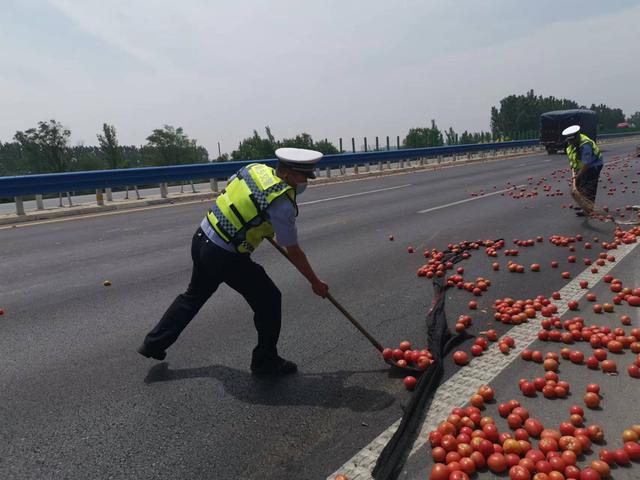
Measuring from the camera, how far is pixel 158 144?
165 ft

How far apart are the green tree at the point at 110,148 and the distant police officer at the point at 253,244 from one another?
42.2 metres

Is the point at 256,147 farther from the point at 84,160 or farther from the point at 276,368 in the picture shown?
the point at 276,368

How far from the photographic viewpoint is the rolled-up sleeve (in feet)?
11.3

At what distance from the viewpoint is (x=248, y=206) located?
143 inches

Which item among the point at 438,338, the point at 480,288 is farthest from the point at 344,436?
the point at 480,288

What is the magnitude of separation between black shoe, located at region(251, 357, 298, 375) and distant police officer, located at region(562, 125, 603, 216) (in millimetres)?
8803

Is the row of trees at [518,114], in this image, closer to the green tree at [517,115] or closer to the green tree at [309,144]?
the green tree at [517,115]

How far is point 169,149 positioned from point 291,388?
167 feet

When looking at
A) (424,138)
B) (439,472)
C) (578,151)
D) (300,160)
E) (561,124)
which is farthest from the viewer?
(424,138)

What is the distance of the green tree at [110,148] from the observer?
4272cm

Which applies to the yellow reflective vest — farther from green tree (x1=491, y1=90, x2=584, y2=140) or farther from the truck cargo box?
green tree (x1=491, y1=90, x2=584, y2=140)

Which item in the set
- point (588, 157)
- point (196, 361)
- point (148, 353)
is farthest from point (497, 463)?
point (588, 157)

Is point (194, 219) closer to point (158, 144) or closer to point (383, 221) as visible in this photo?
point (383, 221)

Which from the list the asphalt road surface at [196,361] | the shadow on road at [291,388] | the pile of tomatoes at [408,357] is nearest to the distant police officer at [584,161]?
the asphalt road surface at [196,361]
